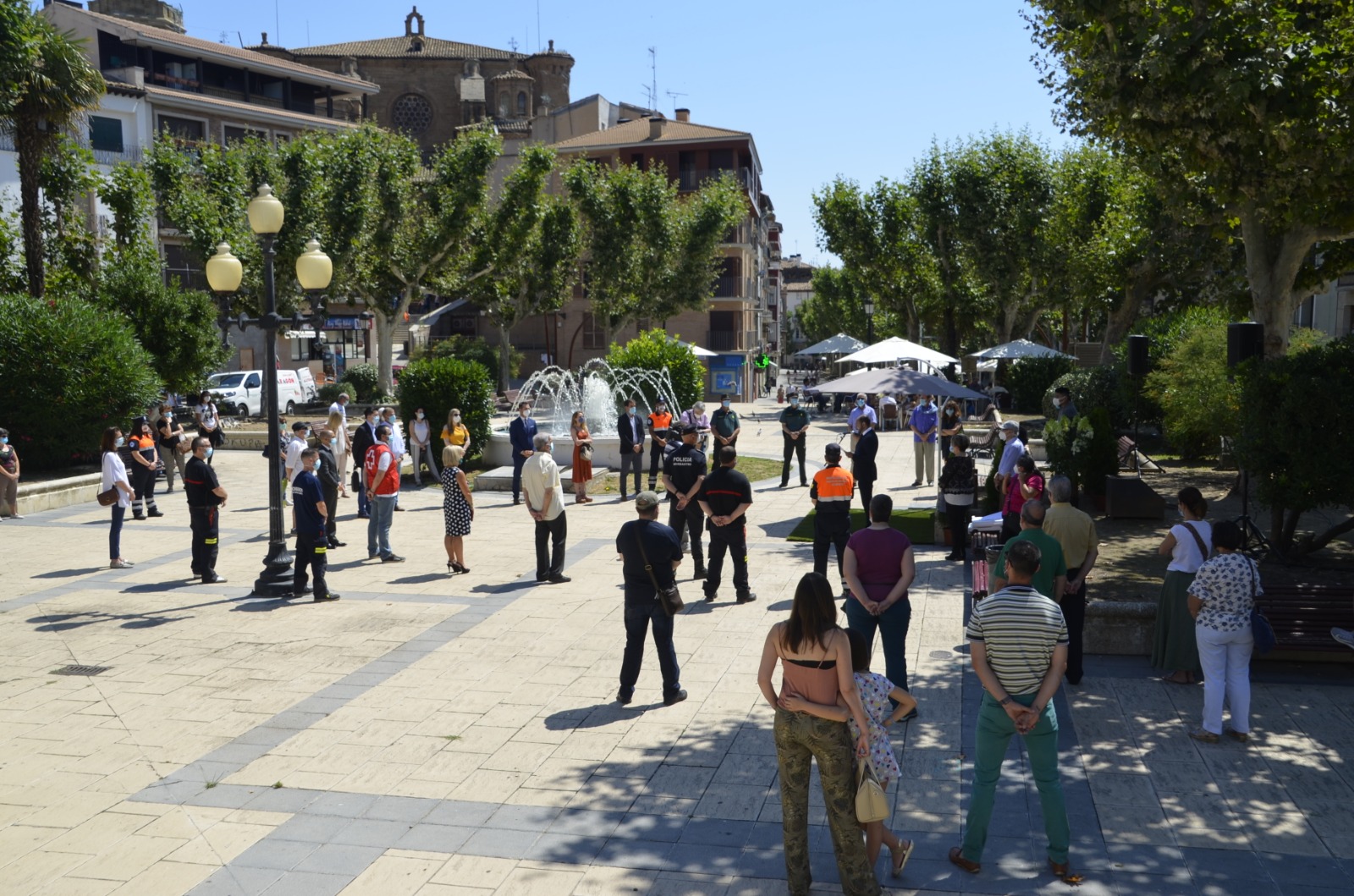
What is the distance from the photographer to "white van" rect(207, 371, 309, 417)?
35.0 metres

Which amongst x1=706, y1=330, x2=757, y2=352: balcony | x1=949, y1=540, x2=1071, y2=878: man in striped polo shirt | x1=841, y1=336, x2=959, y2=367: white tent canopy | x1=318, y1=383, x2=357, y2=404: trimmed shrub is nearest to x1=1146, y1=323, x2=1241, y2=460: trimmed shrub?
x1=841, y1=336, x2=959, y2=367: white tent canopy

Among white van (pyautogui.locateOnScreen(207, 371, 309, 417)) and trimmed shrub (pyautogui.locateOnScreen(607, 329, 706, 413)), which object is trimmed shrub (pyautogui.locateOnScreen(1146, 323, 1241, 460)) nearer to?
trimmed shrub (pyautogui.locateOnScreen(607, 329, 706, 413))

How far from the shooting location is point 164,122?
49438 millimetres

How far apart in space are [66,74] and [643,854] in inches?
950

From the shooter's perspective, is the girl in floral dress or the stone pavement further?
the stone pavement

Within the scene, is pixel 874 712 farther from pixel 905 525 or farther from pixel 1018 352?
pixel 1018 352

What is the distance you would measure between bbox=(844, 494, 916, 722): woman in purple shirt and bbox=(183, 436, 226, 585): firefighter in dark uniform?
7611 mm

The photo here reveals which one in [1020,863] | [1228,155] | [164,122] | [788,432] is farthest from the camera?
[164,122]

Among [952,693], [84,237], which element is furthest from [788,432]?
[84,237]

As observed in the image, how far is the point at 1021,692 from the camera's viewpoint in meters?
5.41

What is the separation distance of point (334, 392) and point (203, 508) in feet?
94.4

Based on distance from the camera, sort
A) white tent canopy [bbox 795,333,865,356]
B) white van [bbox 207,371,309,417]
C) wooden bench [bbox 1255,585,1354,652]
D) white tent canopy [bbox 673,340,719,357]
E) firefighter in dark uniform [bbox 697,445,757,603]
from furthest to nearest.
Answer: white tent canopy [bbox 795,333,865,356] < white van [bbox 207,371,309,417] < white tent canopy [bbox 673,340,719,357] < firefighter in dark uniform [bbox 697,445,757,603] < wooden bench [bbox 1255,585,1354,652]

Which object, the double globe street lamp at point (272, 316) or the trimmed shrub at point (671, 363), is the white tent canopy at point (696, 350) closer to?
the trimmed shrub at point (671, 363)

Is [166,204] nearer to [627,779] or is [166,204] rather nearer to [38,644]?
[38,644]
